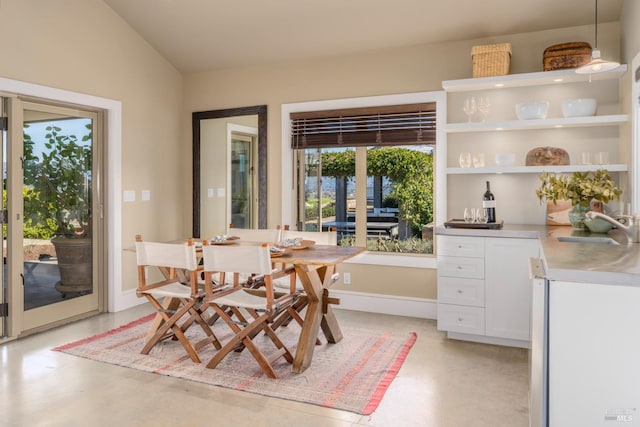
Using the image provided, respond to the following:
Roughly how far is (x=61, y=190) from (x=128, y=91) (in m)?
1.26

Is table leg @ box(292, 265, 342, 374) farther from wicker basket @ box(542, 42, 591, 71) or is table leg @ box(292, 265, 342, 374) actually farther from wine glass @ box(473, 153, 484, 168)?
wicker basket @ box(542, 42, 591, 71)

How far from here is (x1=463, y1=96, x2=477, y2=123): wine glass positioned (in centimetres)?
413

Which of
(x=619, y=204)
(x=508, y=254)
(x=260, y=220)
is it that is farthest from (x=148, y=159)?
(x=619, y=204)

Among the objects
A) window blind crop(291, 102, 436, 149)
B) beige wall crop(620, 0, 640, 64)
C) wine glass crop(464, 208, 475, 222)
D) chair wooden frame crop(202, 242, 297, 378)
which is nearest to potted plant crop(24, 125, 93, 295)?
chair wooden frame crop(202, 242, 297, 378)

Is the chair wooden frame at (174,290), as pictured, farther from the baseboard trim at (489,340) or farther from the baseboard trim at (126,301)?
the baseboard trim at (489,340)

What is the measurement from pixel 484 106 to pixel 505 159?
506mm

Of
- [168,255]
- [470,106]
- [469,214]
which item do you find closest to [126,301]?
[168,255]

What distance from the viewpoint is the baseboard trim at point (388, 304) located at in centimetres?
454

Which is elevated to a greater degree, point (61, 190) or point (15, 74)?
point (15, 74)

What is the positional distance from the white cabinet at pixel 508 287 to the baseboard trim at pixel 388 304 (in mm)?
865

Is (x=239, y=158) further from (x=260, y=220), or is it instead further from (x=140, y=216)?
(x=140, y=216)

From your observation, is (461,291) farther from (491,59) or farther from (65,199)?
(65,199)

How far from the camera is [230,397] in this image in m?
2.85

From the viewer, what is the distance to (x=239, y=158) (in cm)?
562
